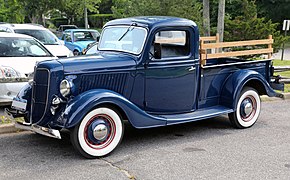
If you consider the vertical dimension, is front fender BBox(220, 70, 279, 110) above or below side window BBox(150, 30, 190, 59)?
below

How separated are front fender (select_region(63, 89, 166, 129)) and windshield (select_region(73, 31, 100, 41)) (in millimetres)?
14788

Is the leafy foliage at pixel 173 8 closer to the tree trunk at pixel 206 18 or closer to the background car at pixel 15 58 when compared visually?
the tree trunk at pixel 206 18

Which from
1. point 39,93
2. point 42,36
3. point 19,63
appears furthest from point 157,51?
point 42,36

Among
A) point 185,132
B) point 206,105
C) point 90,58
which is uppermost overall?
point 90,58

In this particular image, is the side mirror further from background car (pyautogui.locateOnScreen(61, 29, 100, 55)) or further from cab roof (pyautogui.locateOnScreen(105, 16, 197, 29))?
background car (pyautogui.locateOnScreen(61, 29, 100, 55))

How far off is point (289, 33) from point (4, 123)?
125 ft

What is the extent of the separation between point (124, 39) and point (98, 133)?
1.70 metres

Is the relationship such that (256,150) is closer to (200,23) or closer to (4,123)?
(4,123)

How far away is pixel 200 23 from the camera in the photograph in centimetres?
1702

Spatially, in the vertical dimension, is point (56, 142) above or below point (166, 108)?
below

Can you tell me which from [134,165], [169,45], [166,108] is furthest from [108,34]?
[134,165]

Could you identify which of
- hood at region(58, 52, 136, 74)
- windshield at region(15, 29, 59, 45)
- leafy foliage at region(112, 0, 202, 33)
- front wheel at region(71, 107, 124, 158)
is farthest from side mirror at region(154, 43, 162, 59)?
leafy foliage at region(112, 0, 202, 33)

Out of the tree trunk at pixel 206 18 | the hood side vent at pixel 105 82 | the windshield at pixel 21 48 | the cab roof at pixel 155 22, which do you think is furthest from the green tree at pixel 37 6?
the hood side vent at pixel 105 82

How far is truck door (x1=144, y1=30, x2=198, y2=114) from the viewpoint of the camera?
5906 mm
